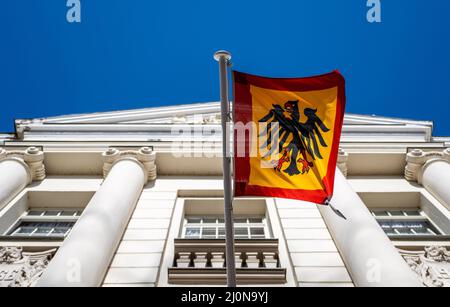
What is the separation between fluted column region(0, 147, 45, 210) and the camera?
1412 cm

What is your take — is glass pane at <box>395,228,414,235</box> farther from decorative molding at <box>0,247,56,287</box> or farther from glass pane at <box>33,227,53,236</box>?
glass pane at <box>33,227,53,236</box>

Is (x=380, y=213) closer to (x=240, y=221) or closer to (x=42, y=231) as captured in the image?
(x=240, y=221)

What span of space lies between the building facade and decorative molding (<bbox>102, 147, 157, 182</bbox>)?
0.14 feet

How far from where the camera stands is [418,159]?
1622 cm

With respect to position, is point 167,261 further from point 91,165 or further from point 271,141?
point 91,165

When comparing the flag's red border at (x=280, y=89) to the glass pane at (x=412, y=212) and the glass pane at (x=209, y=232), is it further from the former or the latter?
the glass pane at (x=412, y=212)

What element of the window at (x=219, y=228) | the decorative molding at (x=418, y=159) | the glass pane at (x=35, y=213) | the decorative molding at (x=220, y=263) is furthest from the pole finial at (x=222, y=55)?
the decorative molding at (x=418, y=159)

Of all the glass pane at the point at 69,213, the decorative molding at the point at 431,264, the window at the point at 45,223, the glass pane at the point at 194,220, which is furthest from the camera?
the glass pane at the point at 69,213

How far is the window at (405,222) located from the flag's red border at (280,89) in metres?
6.08

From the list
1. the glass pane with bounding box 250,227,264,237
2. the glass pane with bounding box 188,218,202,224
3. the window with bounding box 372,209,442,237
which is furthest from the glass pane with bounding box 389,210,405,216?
the glass pane with bounding box 188,218,202,224

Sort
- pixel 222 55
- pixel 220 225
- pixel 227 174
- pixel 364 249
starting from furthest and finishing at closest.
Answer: pixel 220 225 → pixel 364 249 → pixel 222 55 → pixel 227 174

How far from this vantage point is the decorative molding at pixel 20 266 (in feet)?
33.2

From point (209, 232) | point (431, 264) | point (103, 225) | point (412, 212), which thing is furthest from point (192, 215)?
point (412, 212)

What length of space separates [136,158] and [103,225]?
210 inches
